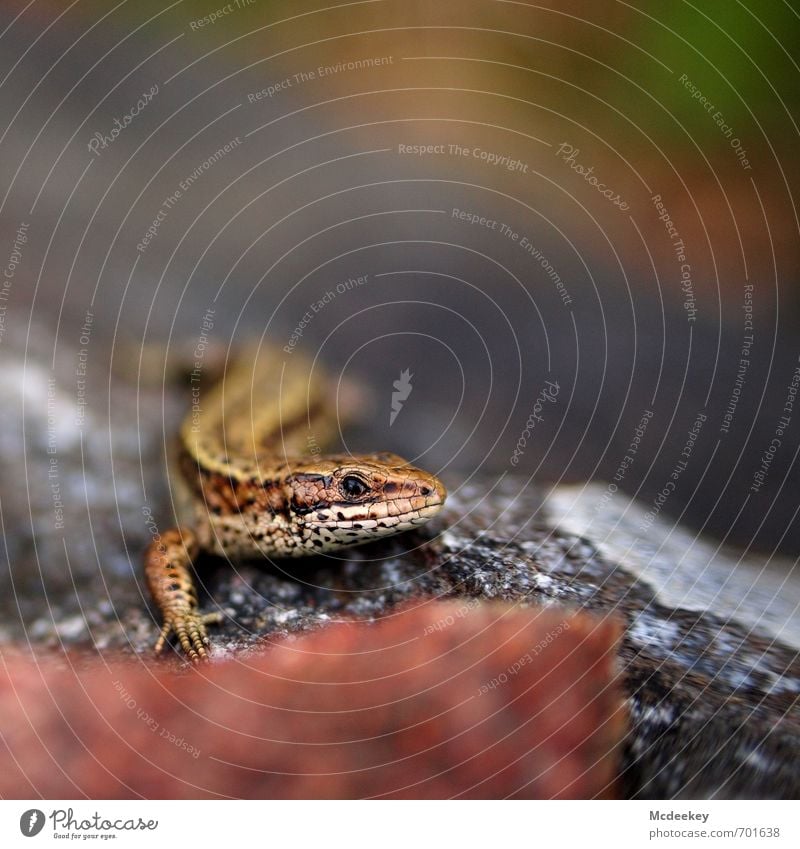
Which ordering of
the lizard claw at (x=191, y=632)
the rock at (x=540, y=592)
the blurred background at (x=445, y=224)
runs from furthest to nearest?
the blurred background at (x=445, y=224)
the lizard claw at (x=191, y=632)
the rock at (x=540, y=592)

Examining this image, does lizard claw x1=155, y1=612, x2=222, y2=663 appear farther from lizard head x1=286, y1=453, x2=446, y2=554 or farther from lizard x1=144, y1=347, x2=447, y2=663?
lizard head x1=286, y1=453, x2=446, y2=554

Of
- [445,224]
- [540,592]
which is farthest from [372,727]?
[445,224]

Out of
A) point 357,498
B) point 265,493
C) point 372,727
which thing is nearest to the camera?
point 372,727

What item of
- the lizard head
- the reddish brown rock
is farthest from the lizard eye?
the reddish brown rock

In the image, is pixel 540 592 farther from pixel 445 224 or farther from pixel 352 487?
pixel 445 224

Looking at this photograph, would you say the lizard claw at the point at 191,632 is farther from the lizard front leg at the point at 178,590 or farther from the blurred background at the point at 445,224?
the blurred background at the point at 445,224

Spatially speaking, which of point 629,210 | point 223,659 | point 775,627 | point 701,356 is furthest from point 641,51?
point 223,659

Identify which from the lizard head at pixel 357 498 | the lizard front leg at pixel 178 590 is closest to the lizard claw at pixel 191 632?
the lizard front leg at pixel 178 590
